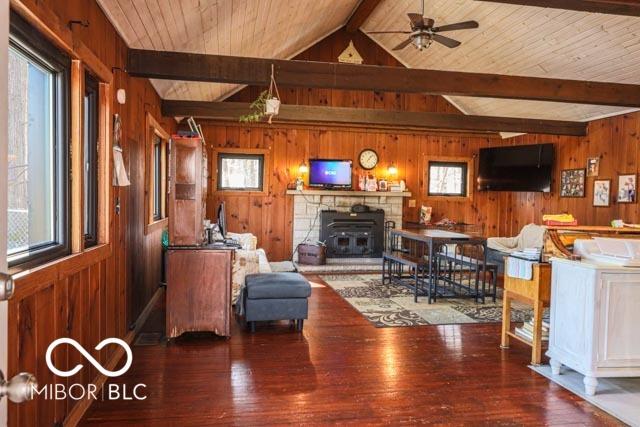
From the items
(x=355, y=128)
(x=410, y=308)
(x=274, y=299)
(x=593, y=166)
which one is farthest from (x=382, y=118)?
(x=274, y=299)

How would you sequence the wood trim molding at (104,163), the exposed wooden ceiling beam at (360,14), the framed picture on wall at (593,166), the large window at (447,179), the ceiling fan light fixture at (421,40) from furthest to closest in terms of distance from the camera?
the large window at (447,179)
the framed picture on wall at (593,166)
the exposed wooden ceiling beam at (360,14)
the ceiling fan light fixture at (421,40)
the wood trim molding at (104,163)

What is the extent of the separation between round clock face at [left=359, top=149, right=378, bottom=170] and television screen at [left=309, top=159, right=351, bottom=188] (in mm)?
314

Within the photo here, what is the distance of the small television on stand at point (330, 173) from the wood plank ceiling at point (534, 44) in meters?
2.25

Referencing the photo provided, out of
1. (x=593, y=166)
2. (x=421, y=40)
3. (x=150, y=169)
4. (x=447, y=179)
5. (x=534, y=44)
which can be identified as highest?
(x=534, y=44)

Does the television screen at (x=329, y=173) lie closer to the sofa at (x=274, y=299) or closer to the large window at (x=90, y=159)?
the sofa at (x=274, y=299)

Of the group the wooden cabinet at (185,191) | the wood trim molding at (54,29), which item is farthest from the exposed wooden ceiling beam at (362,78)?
the wood trim molding at (54,29)

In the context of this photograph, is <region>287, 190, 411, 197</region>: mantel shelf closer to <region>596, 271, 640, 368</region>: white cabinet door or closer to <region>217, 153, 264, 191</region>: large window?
<region>217, 153, 264, 191</region>: large window

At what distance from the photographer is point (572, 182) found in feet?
24.0

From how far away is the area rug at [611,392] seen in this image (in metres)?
2.73

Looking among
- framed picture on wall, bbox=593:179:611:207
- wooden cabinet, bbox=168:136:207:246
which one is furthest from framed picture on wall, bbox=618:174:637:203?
wooden cabinet, bbox=168:136:207:246

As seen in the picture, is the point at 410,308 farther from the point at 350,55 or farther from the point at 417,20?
the point at 350,55

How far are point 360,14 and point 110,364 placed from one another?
6.14m

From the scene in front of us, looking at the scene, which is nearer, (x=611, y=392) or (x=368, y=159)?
(x=611, y=392)

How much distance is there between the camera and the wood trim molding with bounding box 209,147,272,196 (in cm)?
805
